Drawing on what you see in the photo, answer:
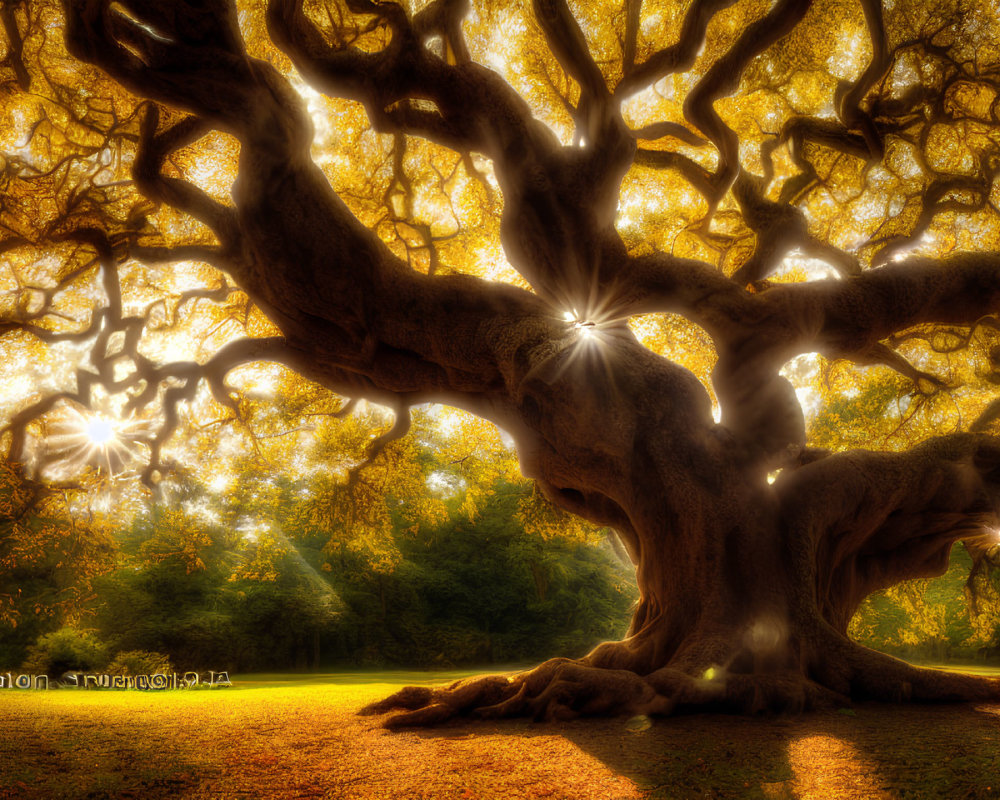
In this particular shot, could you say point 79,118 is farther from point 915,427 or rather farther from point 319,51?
point 915,427

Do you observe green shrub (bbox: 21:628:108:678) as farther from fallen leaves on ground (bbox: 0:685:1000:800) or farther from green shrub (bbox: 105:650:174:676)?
fallen leaves on ground (bbox: 0:685:1000:800)

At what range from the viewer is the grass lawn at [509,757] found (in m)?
2.93

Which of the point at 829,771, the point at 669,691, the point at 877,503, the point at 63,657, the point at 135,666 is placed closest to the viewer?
the point at 829,771

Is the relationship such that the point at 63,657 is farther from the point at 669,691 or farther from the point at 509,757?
the point at 669,691

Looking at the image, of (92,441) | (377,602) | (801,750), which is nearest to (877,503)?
(801,750)

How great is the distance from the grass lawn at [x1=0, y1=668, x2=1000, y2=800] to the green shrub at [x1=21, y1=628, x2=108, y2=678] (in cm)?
1170

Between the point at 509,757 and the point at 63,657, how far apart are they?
16328 mm

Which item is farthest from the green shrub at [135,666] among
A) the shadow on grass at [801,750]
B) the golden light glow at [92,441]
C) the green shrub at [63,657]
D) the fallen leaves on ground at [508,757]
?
the shadow on grass at [801,750]

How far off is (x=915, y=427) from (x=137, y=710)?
551 inches

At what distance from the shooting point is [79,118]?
8891 millimetres

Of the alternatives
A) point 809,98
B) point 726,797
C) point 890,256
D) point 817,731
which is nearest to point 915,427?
point 890,256

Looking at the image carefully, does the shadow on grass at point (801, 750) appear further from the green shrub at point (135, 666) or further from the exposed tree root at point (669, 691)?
the green shrub at point (135, 666)

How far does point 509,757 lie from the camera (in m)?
3.70

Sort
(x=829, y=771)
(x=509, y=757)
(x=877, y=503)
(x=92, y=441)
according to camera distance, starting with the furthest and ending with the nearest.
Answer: (x=92, y=441), (x=877, y=503), (x=509, y=757), (x=829, y=771)
